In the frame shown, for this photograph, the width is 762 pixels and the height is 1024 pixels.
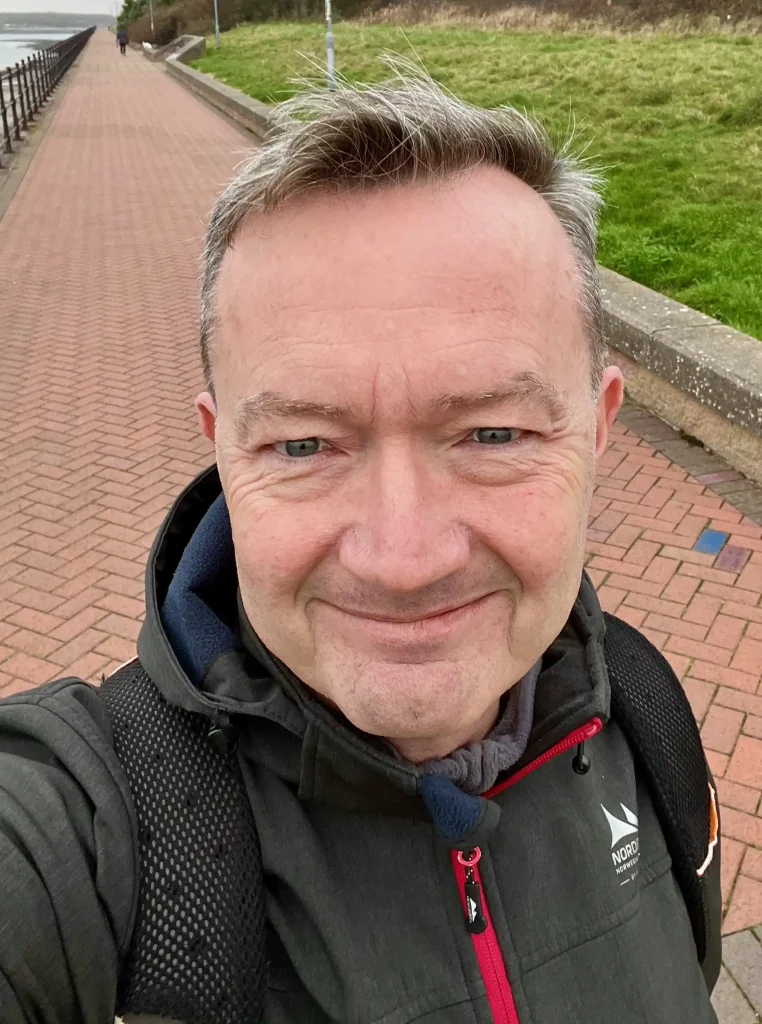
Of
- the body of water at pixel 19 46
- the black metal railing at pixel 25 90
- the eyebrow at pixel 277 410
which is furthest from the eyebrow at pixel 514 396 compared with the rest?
the body of water at pixel 19 46

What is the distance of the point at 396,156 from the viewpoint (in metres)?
1.06

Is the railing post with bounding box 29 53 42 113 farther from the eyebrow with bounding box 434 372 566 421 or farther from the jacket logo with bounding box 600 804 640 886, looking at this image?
the jacket logo with bounding box 600 804 640 886

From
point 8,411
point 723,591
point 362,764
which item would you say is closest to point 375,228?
point 362,764

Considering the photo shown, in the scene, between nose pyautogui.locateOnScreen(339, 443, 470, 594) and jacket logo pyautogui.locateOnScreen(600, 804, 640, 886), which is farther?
jacket logo pyautogui.locateOnScreen(600, 804, 640, 886)

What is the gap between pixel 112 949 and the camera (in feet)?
3.22

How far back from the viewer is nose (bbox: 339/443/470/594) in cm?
103

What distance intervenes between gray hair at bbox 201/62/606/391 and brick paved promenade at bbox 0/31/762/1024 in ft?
0.40

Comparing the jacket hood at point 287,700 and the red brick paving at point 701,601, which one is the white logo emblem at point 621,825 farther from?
the red brick paving at point 701,601

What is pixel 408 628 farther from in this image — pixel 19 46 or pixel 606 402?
pixel 19 46

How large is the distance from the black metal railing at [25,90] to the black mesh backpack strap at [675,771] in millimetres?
14444

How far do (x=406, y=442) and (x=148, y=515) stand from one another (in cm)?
361

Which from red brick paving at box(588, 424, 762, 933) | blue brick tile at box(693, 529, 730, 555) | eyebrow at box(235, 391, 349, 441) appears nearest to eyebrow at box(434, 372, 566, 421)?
eyebrow at box(235, 391, 349, 441)

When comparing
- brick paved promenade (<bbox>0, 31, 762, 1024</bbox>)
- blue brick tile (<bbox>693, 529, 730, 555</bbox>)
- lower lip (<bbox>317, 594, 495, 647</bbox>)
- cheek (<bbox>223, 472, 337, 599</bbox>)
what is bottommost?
brick paved promenade (<bbox>0, 31, 762, 1024</bbox>)

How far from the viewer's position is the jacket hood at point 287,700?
1103 mm
